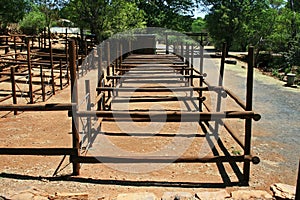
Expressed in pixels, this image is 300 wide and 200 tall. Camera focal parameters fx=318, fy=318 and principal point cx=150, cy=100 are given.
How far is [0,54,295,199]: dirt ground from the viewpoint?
384cm

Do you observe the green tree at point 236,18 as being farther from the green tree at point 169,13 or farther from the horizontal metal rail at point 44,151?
the horizontal metal rail at point 44,151

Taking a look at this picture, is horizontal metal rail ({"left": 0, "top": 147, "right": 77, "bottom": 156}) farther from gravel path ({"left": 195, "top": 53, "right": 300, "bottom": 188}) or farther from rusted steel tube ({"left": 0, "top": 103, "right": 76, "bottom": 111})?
gravel path ({"left": 195, "top": 53, "right": 300, "bottom": 188})

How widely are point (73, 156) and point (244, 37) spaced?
23.4 meters

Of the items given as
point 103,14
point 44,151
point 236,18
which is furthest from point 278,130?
point 236,18

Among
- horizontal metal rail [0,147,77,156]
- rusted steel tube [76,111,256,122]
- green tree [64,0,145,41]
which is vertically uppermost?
green tree [64,0,145,41]

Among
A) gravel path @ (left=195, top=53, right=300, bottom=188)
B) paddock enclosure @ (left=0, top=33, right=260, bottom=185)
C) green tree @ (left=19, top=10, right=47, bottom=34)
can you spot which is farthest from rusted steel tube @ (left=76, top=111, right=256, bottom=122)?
green tree @ (left=19, top=10, right=47, bottom=34)

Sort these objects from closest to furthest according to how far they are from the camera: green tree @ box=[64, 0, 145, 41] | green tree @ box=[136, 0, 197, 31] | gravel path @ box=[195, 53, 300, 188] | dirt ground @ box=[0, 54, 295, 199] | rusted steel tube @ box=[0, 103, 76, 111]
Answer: dirt ground @ box=[0, 54, 295, 199], rusted steel tube @ box=[0, 103, 76, 111], gravel path @ box=[195, 53, 300, 188], green tree @ box=[64, 0, 145, 41], green tree @ box=[136, 0, 197, 31]

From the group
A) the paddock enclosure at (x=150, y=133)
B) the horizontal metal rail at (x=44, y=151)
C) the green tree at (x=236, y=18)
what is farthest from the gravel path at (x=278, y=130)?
the green tree at (x=236, y=18)

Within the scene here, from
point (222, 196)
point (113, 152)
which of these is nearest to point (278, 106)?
point (113, 152)

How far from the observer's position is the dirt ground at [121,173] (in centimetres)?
384

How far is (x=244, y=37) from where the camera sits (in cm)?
2516

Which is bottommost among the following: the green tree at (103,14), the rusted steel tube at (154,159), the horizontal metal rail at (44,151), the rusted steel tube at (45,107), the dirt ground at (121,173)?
the dirt ground at (121,173)

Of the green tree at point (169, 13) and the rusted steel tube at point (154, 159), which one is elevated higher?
the green tree at point (169, 13)

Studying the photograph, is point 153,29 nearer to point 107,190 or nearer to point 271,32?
point 271,32
